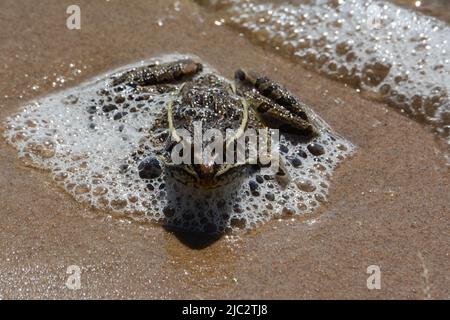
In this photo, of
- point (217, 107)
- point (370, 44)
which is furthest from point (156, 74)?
point (370, 44)

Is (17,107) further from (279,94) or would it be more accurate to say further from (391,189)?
(391,189)

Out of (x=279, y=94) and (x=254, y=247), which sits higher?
(x=279, y=94)

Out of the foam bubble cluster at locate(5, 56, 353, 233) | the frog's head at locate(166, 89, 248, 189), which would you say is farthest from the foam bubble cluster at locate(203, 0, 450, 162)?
the frog's head at locate(166, 89, 248, 189)

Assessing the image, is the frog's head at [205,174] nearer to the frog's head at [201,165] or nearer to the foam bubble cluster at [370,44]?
the frog's head at [201,165]

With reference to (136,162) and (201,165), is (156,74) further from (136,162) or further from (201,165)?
(201,165)

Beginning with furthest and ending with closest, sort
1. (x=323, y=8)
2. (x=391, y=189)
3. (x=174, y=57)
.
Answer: (x=323, y=8), (x=174, y=57), (x=391, y=189)

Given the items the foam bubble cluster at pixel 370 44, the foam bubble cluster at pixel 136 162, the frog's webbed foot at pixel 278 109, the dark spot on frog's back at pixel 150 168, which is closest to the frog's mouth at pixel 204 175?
the foam bubble cluster at pixel 136 162
